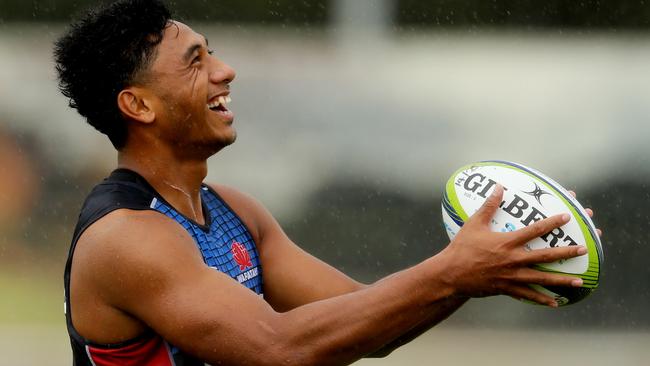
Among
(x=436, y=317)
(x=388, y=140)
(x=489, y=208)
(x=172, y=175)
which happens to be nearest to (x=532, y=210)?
(x=489, y=208)

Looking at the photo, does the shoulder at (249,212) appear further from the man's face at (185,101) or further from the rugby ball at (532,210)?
the rugby ball at (532,210)

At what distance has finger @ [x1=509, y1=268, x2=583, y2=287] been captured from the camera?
2.70m

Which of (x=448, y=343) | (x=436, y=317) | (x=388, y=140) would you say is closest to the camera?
(x=436, y=317)

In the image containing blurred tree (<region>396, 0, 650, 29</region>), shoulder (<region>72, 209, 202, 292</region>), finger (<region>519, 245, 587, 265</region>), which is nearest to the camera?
finger (<region>519, 245, 587, 265</region>)

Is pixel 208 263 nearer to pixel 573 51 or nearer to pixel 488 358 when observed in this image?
→ pixel 488 358

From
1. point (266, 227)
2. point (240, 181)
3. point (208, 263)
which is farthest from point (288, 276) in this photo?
point (240, 181)

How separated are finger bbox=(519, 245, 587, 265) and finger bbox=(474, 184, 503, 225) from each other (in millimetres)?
153

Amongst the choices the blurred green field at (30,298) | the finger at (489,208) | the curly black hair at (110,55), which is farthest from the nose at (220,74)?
the blurred green field at (30,298)

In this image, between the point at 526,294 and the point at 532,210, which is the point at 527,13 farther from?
the point at 526,294

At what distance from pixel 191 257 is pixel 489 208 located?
2.77ft

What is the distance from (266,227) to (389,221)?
16.1 ft

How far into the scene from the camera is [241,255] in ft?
11.3

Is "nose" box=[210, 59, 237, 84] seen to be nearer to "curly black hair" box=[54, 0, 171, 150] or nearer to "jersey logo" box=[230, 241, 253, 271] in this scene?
"curly black hair" box=[54, 0, 171, 150]

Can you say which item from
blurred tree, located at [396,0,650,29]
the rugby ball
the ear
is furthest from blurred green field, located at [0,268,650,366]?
the rugby ball
